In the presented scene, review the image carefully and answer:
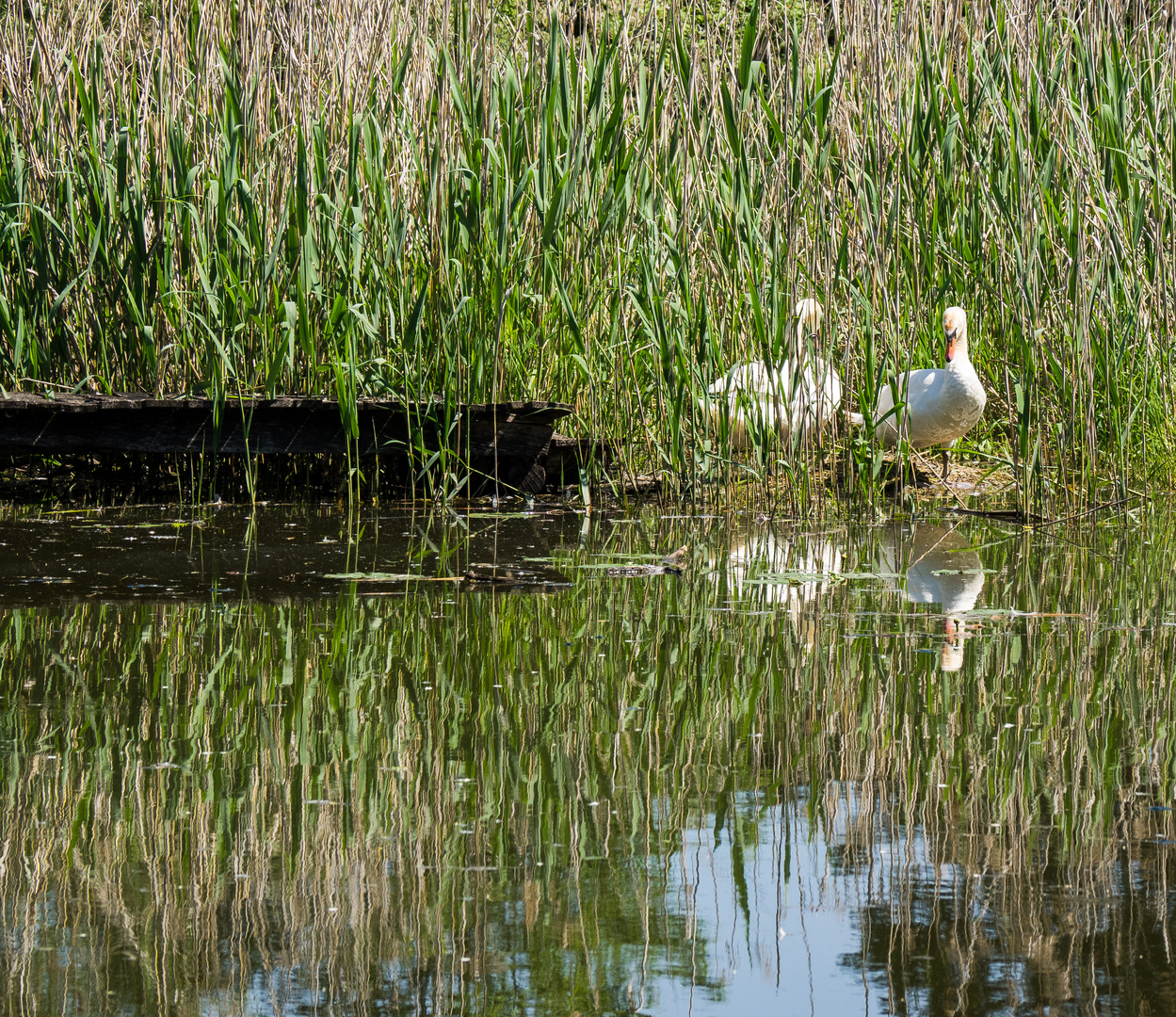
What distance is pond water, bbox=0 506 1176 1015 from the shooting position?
1204 millimetres

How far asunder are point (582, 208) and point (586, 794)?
280cm

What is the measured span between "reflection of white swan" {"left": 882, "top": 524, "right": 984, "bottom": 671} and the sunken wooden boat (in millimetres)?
1203

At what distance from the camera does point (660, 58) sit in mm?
4016

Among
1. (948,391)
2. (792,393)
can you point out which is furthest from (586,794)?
(948,391)

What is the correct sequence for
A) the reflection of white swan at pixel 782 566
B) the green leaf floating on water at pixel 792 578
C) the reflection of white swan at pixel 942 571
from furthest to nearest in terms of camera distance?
the green leaf floating on water at pixel 792 578
the reflection of white swan at pixel 782 566
the reflection of white swan at pixel 942 571

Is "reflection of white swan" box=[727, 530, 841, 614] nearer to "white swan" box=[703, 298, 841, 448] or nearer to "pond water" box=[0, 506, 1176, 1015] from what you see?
"pond water" box=[0, 506, 1176, 1015]

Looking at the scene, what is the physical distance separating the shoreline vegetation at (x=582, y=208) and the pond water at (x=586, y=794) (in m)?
1.22

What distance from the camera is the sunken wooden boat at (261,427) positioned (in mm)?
4125

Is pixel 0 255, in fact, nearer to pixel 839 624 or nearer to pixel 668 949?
pixel 839 624

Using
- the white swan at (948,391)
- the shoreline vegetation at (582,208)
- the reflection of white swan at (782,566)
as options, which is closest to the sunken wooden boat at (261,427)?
the shoreline vegetation at (582,208)

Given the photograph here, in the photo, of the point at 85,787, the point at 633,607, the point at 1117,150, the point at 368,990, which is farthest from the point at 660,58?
the point at 368,990

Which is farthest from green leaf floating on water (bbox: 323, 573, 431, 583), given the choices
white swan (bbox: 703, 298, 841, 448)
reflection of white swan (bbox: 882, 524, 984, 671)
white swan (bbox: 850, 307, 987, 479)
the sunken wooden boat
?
white swan (bbox: 850, 307, 987, 479)

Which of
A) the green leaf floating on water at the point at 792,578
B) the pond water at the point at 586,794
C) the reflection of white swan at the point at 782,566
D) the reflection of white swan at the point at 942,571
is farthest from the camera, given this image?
the green leaf floating on water at the point at 792,578

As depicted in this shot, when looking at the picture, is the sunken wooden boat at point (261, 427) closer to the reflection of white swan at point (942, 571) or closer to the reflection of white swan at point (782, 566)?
the reflection of white swan at point (782, 566)
